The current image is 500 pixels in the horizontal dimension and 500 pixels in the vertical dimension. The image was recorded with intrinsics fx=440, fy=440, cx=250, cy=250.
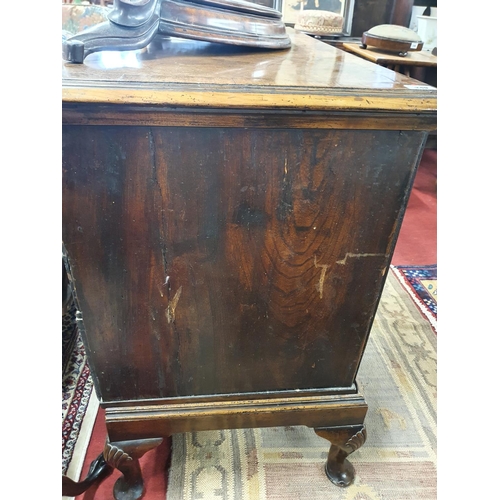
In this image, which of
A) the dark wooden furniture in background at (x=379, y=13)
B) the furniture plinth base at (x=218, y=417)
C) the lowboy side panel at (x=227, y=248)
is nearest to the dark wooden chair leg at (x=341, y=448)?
the furniture plinth base at (x=218, y=417)

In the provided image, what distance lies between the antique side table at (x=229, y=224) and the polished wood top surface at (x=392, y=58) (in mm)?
1476

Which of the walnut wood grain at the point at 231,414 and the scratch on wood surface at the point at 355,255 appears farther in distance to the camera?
the walnut wood grain at the point at 231,414

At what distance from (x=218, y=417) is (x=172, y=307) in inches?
10.3

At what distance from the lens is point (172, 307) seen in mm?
708

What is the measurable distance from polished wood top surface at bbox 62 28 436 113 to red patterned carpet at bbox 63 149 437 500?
0.83 metres

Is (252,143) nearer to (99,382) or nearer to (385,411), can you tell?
(99,382)

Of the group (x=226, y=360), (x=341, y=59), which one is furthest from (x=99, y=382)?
(x=341, y=59)

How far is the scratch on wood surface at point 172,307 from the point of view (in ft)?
2.28

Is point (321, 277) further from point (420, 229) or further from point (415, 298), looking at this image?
point (420, 229)

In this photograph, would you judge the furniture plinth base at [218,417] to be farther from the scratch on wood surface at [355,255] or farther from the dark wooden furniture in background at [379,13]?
the dark wooden furniture in background at [379,13]

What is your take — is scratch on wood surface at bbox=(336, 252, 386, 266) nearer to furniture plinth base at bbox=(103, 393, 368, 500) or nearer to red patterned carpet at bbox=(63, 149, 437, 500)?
furniture plinth base at bbox=(103, 393, 368, 500)

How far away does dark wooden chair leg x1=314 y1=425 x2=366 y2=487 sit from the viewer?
0.89 metres

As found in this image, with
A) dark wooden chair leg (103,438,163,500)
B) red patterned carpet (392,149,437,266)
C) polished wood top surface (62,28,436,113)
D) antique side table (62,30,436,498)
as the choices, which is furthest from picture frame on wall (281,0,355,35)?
dark wooden chair leg (103,438,163,500)

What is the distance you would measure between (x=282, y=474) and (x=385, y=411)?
35cm
